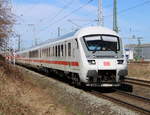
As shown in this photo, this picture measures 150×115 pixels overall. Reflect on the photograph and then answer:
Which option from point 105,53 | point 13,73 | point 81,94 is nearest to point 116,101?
point 81,94

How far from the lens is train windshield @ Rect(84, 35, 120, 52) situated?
49.2 ft

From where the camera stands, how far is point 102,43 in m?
15.2

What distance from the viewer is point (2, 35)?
1305cm

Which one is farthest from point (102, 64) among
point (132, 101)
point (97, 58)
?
point (132, 101)

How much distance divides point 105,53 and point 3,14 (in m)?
4.69

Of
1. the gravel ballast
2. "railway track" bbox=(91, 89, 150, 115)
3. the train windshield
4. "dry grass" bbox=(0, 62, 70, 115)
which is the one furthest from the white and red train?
"dry grass" bbox=(0, 62, 70, 115)

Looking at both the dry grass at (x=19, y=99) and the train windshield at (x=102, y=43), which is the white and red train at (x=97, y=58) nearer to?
the train windshield at (x=102, y=43)

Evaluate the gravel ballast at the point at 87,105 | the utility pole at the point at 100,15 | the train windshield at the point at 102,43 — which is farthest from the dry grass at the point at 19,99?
the utility pole at the point at 100,15

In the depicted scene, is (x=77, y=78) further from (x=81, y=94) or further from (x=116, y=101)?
(x=116, y=101)

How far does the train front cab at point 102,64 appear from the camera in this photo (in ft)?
46.7

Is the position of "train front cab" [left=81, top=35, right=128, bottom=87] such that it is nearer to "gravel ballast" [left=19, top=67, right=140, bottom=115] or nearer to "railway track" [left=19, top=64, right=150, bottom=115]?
"railway track" [left=19, top=64, right=150, bottom=115]

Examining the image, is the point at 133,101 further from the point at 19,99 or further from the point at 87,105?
the point at 19,99

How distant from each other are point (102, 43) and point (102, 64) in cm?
132

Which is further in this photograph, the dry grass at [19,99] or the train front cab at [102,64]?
the train front cab at [102,64]
